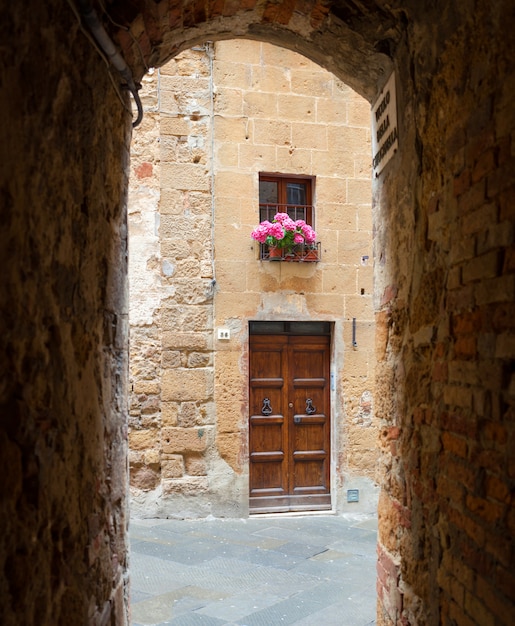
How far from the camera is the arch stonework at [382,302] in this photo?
1.41 metres

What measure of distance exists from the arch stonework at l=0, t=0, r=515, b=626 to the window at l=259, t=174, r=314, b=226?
3.86m

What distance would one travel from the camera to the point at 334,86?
6.98 metres

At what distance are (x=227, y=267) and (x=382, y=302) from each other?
370 centimetres

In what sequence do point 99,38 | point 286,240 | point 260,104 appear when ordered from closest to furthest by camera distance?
1. point 99,38
2. point 286,240
3. point 260,104

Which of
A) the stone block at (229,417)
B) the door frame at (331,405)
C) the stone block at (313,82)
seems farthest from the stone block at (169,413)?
the stone block at (313,82)

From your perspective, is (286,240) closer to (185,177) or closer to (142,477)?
(185,177)

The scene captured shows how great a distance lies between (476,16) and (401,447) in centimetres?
161

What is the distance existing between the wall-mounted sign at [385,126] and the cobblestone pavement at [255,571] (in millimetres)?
2689

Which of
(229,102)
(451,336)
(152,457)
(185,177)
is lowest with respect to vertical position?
(152,457)

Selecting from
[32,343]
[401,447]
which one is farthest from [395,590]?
[32,343]

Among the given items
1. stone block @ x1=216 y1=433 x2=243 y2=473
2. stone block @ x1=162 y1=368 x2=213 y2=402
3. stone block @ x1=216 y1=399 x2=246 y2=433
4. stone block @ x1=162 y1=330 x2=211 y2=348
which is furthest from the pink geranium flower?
stone block @ x1=216 y1=433 x2=243 y2=473

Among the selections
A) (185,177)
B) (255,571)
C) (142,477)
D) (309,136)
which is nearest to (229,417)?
(142,477)

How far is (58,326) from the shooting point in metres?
1.67

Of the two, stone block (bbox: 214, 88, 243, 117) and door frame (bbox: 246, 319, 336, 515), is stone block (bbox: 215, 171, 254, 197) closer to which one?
stone block (bbox: 214, 88, 243, 117)
